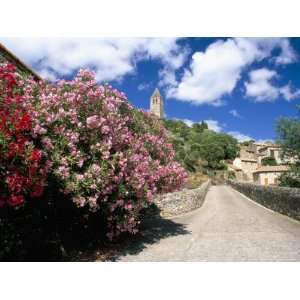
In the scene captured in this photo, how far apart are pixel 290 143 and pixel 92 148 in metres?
27.1

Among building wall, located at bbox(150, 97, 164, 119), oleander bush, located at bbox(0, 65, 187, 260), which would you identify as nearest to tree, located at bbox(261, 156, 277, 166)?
building wall, located at bbox(150, 97, 164, 119)

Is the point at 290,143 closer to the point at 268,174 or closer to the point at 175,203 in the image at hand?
the point at 175,203

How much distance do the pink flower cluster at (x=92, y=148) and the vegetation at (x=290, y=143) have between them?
68.3 feet

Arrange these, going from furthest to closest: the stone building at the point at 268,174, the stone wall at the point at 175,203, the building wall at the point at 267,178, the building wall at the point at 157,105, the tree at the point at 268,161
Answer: the building wall at the point at 157,105 < the tree at the point at 268,161 < the building wall at the point at 267,178 < the stone building at the point at 268,174 < the stone wall at the point at 175,203

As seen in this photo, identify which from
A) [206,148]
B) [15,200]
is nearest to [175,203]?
[15,200]

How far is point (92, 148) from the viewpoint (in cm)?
970

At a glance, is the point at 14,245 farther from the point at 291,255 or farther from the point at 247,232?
the point at 247,232

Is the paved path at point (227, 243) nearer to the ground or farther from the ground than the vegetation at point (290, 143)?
nearer to the ground

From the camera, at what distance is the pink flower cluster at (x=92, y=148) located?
8836mm

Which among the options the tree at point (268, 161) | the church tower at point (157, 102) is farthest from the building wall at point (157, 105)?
the tree at point (268, 161)

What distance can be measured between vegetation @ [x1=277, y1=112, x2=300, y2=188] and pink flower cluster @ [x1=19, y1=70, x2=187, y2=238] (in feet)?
68.3

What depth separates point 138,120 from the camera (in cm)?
1483

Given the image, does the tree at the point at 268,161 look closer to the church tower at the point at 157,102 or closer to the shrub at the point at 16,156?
the church tower at the point at 157,102
